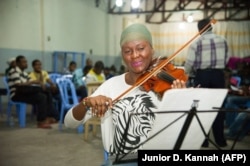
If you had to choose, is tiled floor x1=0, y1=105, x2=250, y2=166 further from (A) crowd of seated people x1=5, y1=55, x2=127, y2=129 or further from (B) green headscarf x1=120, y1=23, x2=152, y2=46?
(B) green headscarf x1=120, y1=23, x2=152, y2=46

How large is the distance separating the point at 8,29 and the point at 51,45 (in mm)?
1350

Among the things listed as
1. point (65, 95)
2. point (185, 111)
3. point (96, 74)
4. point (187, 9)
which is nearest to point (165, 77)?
point (185, 111)

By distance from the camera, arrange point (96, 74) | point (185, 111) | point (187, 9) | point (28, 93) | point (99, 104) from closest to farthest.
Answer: point (185, 111), point (99, 104), point (28, 93), point (96, 74), point (187, 9)

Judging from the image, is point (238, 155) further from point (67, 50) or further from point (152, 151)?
point (67, 50)

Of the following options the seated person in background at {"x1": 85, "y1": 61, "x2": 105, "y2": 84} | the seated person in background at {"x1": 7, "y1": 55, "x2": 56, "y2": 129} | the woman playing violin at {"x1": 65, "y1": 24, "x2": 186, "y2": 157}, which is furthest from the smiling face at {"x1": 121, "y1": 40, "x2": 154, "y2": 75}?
the seated person in background at {"x1": 85, "y1": 61, "x2": 105, "y2": 84}

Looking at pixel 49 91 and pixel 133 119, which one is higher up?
pixel 133 119

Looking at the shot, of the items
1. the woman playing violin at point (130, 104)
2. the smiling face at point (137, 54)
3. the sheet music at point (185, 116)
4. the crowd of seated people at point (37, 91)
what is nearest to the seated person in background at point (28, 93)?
the crowd of seated people at point (37, 91)

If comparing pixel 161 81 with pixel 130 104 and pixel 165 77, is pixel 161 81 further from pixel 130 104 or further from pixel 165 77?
pixel 130 104

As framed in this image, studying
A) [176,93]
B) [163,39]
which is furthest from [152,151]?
[163,39]

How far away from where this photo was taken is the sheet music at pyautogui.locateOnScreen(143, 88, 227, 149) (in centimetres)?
96

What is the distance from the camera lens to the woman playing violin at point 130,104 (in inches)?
55.0

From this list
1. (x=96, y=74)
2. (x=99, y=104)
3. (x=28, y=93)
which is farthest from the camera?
(x=96, y=74)

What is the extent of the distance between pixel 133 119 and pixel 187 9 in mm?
9826

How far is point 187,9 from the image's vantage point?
10.6m
